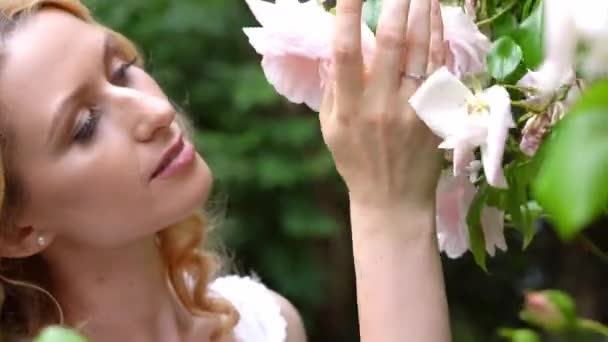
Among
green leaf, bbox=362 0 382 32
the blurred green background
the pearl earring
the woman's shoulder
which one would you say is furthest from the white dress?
the blurred green background

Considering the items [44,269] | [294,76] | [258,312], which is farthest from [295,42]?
[258,312]

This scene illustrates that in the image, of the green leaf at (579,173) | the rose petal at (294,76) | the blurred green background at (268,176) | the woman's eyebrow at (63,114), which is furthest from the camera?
the blurred green background at (268,176)

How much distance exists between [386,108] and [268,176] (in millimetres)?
→ 1329

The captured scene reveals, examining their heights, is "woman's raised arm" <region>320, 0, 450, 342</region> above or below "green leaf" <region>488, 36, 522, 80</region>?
below

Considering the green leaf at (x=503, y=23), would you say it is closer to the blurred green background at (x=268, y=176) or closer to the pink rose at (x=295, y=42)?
the pink rose at (x=295, y=42)

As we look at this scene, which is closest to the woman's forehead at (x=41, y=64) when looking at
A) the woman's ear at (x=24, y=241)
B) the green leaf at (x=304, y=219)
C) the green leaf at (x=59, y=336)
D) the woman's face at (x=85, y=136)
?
the woman's face at (x=85, y=136)

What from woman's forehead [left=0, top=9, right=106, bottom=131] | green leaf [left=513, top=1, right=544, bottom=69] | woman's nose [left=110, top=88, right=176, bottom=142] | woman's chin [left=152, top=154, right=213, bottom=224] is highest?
green leaf [left=513, top=1, right=544, bottom=69]

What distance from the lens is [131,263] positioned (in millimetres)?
808

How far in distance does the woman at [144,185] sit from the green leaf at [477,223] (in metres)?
0.02

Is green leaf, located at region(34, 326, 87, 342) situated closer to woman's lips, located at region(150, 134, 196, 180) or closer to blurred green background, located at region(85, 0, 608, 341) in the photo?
woman's lips, located at region(150, 134, 196, 180)

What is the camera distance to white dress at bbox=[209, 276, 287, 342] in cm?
99

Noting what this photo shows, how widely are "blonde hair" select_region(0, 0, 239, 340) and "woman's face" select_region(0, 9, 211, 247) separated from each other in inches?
0.7

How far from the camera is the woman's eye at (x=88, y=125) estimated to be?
0.70m

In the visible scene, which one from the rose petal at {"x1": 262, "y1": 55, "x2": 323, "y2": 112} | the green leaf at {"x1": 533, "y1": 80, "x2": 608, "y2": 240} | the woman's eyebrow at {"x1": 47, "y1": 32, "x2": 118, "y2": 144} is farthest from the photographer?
the woman's eyebrow at {"x1": 47, "y1": 32, "x2": 118, "y2": 144}
